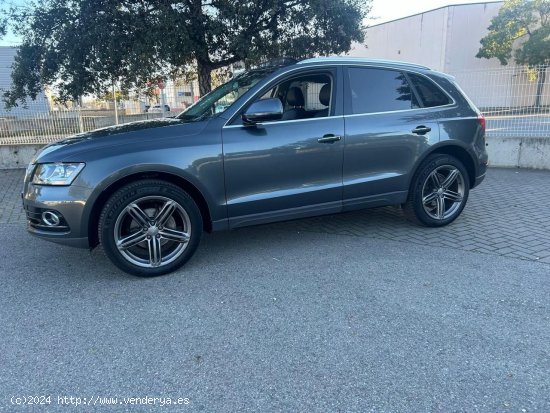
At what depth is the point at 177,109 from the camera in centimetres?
907

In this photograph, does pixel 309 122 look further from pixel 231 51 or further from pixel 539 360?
pixel 231 51

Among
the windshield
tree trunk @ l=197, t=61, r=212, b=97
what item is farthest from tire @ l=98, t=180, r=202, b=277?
tree trunk @ l=197, t=61, r=212, b=97

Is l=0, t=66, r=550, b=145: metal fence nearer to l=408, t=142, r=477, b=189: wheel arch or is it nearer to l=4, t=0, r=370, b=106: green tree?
l=4, t=0, r=370, b=106: green tree

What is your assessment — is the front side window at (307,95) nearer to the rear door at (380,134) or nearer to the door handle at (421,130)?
the rear door at (380,134)

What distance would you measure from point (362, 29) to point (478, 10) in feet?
121

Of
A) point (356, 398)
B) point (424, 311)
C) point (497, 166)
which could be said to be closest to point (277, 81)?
point (424, 311)

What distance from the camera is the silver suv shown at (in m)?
3.68

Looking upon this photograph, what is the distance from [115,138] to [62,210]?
2.46 feet

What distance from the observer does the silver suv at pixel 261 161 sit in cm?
368

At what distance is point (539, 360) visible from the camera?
2658 mm

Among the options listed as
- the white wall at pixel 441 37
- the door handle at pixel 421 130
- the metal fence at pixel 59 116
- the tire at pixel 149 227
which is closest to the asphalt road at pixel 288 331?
the tire at pixel 149 227

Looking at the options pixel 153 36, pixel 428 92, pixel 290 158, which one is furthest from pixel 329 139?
pixel 153 36

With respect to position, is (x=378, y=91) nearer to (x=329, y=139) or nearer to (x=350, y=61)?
(x=350, y=61)

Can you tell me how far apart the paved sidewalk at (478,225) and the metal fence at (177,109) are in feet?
7.11
